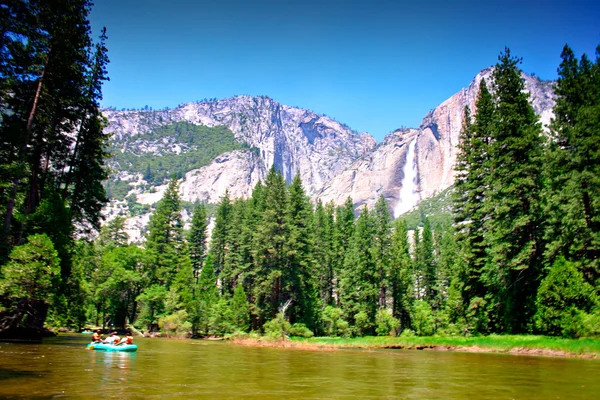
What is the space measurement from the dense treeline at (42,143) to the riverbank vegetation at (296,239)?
0.11 m

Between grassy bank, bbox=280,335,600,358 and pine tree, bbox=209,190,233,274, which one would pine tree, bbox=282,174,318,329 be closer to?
grassy bank, bbox=280,335,600,358

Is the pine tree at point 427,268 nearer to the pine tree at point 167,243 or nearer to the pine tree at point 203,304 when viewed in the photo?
the pine tree at point 203,304

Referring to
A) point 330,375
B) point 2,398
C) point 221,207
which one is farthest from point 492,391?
point 221,207

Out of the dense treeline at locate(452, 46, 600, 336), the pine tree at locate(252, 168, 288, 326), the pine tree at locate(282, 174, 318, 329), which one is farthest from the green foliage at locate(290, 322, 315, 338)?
the dense treeline at locate(452, 46, 600, 336)

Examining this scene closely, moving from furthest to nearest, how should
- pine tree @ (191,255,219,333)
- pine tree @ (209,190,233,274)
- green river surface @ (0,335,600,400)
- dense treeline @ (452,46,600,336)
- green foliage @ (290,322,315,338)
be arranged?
pine tree @ (209,190,233,274)
pine tree @ (191,255,219,333)
green foliage @ (290,322,315,338)
dense treeline @ (452,46,600,336)
green river surface @ (0,335,600,400)

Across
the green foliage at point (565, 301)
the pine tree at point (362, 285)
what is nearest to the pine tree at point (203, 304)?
the pine tree at point (362, 285)

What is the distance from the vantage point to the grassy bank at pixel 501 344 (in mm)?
22406

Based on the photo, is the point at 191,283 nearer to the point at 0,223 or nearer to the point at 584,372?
the point at 0,223

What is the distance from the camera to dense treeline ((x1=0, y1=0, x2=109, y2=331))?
64.8 feet

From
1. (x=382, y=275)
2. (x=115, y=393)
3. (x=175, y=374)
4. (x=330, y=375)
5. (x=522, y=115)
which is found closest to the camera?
(x=115, y=393)

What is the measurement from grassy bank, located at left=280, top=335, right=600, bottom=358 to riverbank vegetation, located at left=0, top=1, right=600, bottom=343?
1101 millimetres

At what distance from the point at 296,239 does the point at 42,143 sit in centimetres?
2891

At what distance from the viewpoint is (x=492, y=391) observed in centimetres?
1152

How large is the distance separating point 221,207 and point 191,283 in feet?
71.1
